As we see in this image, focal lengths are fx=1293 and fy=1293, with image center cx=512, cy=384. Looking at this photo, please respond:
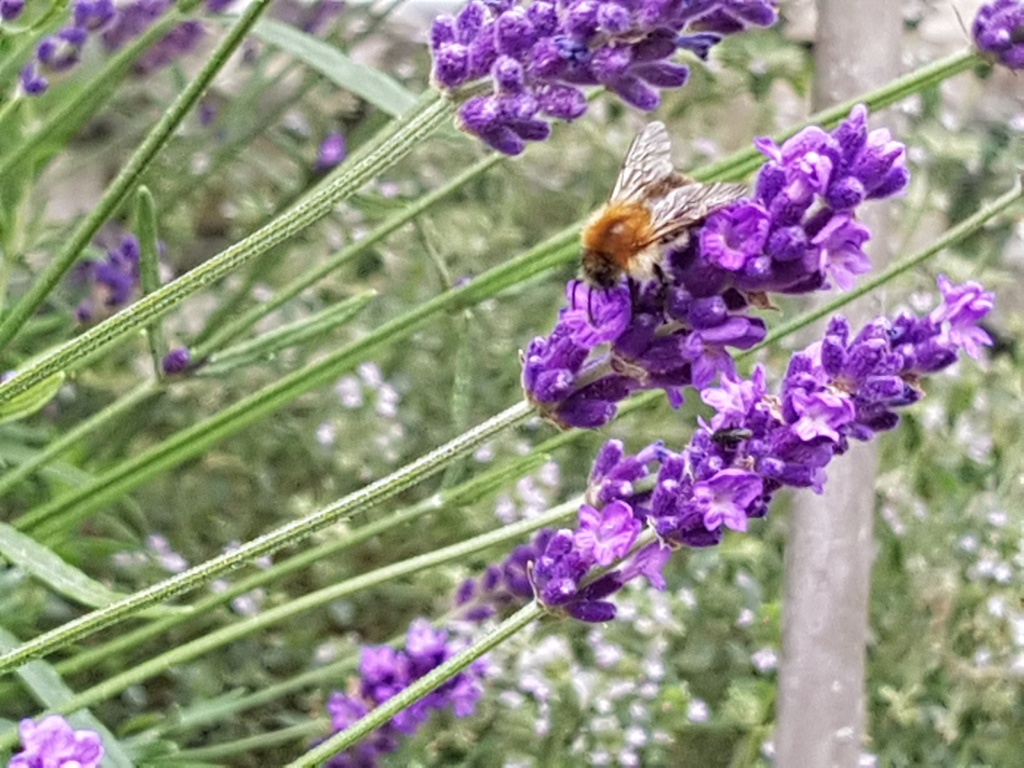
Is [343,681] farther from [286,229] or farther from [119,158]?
[119,158]

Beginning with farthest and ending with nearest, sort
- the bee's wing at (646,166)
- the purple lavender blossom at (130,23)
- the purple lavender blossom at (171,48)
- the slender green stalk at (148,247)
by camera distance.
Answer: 1. the purple lavender blossom at (171,48)
2. the purple lavender blossom at (130,23)
3. the slender green stalk at (148,247)
4. the bee's wing at (646,166)

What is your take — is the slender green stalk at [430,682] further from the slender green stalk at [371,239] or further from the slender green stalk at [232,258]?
the slender green stalk at [371,239]

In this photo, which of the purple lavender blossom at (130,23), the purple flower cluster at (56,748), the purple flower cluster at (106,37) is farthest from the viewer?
the purple lavender blossom at (130,23)

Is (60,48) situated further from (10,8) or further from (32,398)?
(32,398)

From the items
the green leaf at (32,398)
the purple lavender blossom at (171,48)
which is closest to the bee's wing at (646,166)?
the green leaf at (32,398)

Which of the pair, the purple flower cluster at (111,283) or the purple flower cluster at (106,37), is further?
the purple flower cluster at (111,283)

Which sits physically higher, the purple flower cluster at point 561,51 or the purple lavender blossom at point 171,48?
the purple flower cluster at point 561,51

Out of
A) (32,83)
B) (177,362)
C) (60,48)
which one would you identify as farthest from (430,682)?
(60,48)
